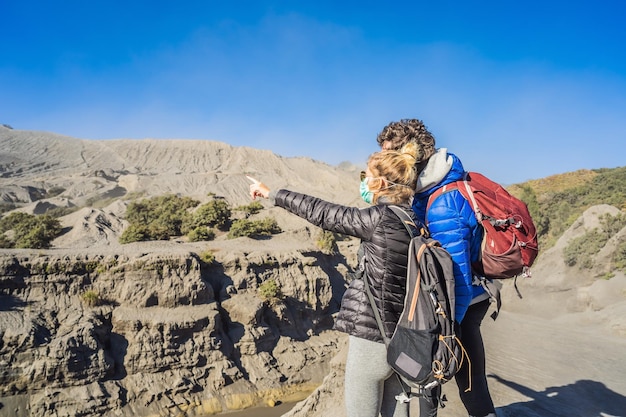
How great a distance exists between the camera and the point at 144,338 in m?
11.1

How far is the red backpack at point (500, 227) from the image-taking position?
2510 millimetres

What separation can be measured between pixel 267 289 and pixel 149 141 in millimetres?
70079

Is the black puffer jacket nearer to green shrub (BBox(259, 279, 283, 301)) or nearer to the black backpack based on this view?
the black backpack

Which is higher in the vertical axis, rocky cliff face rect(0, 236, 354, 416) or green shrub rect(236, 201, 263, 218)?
green shrub rect(236, 201, 263, 218)

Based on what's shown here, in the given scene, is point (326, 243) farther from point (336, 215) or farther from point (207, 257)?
point (336, 215)

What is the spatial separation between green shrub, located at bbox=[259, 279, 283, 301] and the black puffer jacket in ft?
39.0

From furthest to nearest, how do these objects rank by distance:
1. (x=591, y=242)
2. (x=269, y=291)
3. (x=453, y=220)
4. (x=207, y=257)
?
1. (x=591, y=242)
2. (x=269, y=291)
3. (x=207, y=257)
4. (x=453, y=220)

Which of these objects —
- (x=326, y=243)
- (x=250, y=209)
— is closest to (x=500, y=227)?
(x=326, y=243)

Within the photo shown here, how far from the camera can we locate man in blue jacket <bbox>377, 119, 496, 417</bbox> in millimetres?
2430

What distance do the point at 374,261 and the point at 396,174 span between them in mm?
521

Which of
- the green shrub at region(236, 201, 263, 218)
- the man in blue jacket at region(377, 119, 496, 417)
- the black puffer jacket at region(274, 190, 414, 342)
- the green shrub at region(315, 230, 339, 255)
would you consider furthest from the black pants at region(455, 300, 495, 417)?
the green shrub at region(236, 201, 263, 218)

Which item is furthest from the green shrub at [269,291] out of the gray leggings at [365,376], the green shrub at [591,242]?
the green shrub at [591,242]

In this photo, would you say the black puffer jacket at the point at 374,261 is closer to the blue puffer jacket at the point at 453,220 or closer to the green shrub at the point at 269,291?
the blue puffer jacket at the point at 453,220

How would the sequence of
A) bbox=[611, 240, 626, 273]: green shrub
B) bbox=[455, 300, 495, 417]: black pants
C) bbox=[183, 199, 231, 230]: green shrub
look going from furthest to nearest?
bbox=[183, 199, 231, 230]: green shrub < bbox=[611, 240, 626, 273]: green shrub < bbox=[455, 300, 495, 417]: black pants
